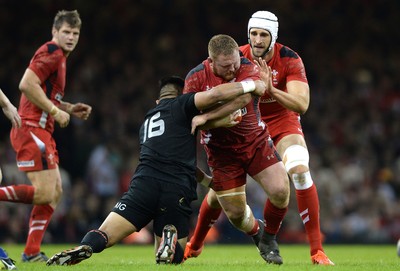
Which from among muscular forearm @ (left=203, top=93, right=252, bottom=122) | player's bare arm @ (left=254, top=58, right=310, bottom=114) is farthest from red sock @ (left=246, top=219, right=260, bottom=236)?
muscular forearm @ (left=203, top=93, right=252, bottom=122)

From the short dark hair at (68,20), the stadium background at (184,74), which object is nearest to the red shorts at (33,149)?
the short dark hair at (68,20)

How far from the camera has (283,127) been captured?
9312mm

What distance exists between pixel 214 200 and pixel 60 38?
2522 mm

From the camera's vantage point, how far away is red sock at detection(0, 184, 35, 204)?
9.37 metres

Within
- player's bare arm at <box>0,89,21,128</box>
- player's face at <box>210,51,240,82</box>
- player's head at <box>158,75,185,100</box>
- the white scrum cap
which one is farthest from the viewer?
the white scrum cap

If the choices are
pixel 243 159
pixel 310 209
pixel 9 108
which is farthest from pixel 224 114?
pixel 9 108

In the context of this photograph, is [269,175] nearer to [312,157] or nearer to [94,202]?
[94,202]

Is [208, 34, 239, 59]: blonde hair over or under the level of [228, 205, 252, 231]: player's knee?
over

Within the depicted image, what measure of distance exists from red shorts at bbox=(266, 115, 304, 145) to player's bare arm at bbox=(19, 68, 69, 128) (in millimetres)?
2182

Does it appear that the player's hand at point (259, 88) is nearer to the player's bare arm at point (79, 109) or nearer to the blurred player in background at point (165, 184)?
the blurred player in background at point (165, 184)

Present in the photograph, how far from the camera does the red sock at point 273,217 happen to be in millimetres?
8805

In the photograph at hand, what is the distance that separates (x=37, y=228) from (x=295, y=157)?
3.06 meters

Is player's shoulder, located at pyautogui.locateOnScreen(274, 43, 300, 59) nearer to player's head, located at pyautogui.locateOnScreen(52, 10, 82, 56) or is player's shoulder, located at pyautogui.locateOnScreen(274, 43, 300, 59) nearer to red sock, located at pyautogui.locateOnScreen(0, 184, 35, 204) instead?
player's head, located at pyautogui.locateOnScreen(52, 10, 82, 56)

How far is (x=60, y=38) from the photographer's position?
9.91 m
